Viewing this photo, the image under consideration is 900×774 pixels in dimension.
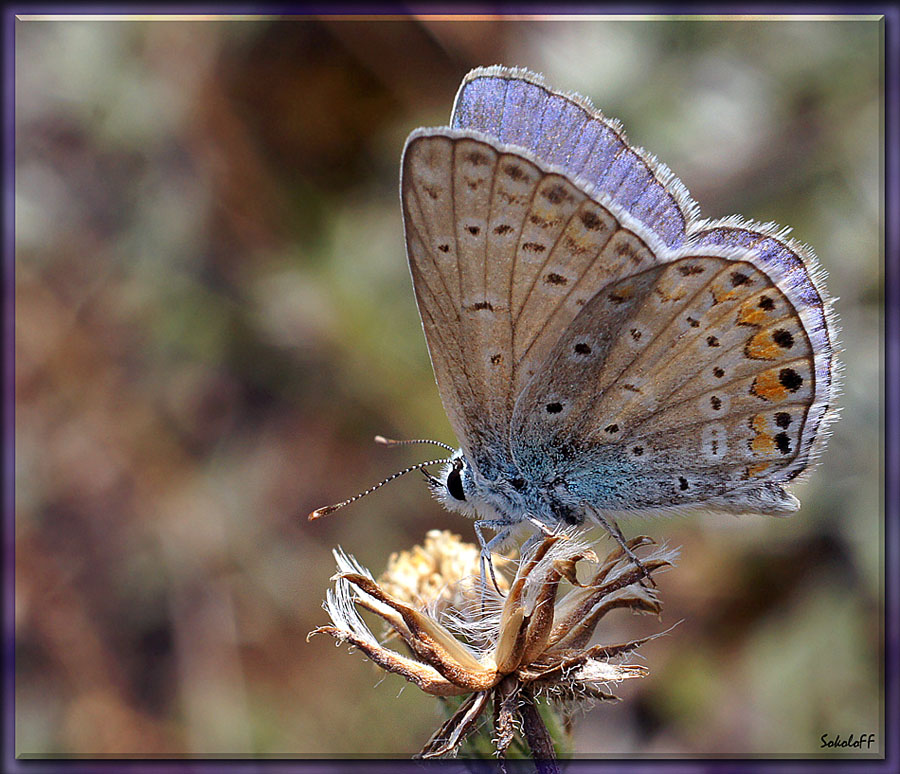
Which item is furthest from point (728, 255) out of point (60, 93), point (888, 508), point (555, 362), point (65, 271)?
point (60, 93)

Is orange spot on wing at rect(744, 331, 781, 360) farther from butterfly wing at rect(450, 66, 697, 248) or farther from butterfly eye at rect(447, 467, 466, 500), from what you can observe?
butterfly eye at rect(447, 467, 466, 500)

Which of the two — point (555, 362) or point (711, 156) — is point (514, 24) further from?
point (555, 362)

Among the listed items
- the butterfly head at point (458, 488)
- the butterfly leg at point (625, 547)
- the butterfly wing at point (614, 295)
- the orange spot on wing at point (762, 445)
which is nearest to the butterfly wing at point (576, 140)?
the butterfly wing at point (614, 295)

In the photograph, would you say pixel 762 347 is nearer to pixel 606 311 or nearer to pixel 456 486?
pixel 606 311

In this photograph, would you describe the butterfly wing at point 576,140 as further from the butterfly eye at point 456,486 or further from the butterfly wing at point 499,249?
the butterfly eye at point 456,486

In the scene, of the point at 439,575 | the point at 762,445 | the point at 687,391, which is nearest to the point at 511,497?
the point at 439,575

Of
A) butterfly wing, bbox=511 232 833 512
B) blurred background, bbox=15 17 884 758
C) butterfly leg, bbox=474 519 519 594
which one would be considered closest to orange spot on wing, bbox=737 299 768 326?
butterfly wing, bbox=511 232 833 512

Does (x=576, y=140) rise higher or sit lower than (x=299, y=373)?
higher
